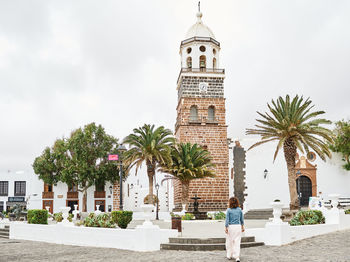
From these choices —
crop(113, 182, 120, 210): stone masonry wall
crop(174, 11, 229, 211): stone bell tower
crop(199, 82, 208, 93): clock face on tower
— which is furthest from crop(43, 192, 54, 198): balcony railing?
crop(199, 82, 208, 93): clock face on tower

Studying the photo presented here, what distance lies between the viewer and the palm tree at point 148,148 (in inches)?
1027

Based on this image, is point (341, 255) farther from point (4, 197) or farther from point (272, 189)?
point (4, 197)

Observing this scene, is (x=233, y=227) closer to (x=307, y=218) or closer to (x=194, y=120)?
(x=307, y=218)

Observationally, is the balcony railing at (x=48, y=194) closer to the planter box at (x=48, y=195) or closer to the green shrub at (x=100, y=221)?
the planter box at (x=48, y=195)

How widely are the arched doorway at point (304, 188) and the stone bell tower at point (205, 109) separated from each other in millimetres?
5342

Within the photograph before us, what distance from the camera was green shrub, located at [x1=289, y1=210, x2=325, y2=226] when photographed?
14.3 metres

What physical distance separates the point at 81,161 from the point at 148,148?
10.9m

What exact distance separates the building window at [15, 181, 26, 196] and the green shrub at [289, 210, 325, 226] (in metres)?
31.9

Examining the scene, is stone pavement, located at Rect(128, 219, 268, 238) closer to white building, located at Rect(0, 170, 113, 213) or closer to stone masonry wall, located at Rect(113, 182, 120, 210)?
stone masonry wall, located at Rect(113, 182, 120, 210)

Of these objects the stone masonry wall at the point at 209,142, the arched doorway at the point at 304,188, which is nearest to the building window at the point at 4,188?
the stone masonry wall at the point at 209,142

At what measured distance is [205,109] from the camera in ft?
104

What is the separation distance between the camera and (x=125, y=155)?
26.5m

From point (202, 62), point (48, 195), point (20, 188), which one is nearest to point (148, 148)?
point (202, 62)

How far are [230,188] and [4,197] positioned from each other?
22.7 meters
